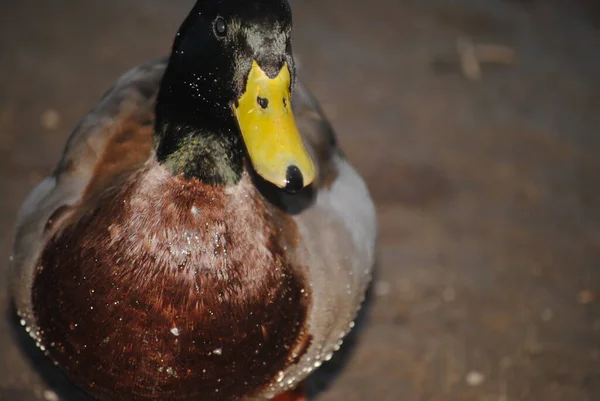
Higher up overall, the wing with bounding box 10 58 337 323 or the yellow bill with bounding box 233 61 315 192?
the yellow bill with bounding box 233 61 315 192

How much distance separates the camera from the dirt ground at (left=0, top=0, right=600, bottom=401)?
3.42 metres

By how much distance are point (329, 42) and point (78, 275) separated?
3297 mm

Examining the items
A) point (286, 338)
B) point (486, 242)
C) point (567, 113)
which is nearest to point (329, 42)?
point (567, 113)

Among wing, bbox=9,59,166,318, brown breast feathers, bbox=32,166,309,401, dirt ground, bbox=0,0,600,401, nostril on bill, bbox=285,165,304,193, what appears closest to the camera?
nostril on bill, bbox=285,165,304,193

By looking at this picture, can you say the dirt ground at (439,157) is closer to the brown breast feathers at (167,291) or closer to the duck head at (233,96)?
the brown breast feathers at (167,291)

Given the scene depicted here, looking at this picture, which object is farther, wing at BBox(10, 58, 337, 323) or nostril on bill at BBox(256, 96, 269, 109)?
wing at BBox(10, 58, 337, 323)

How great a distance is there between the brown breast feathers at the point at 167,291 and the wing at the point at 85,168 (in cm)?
10

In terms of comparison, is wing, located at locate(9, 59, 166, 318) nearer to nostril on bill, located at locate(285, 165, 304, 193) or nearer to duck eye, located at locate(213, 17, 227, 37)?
duck eye, located at locate(213, 17, 227, 37)

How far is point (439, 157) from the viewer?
4562mm

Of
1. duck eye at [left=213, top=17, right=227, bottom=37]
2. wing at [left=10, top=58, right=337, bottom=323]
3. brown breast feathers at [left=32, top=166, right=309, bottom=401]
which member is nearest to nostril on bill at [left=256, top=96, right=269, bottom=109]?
duck eye at [left=213, top=17, right=227, bottom=37]

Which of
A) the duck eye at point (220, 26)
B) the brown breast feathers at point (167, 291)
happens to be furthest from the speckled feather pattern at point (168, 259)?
the duck eye at point (220, 26)

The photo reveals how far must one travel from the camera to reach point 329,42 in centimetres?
531

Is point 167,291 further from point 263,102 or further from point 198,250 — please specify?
point 263,102

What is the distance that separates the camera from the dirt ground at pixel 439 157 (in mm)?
3418
